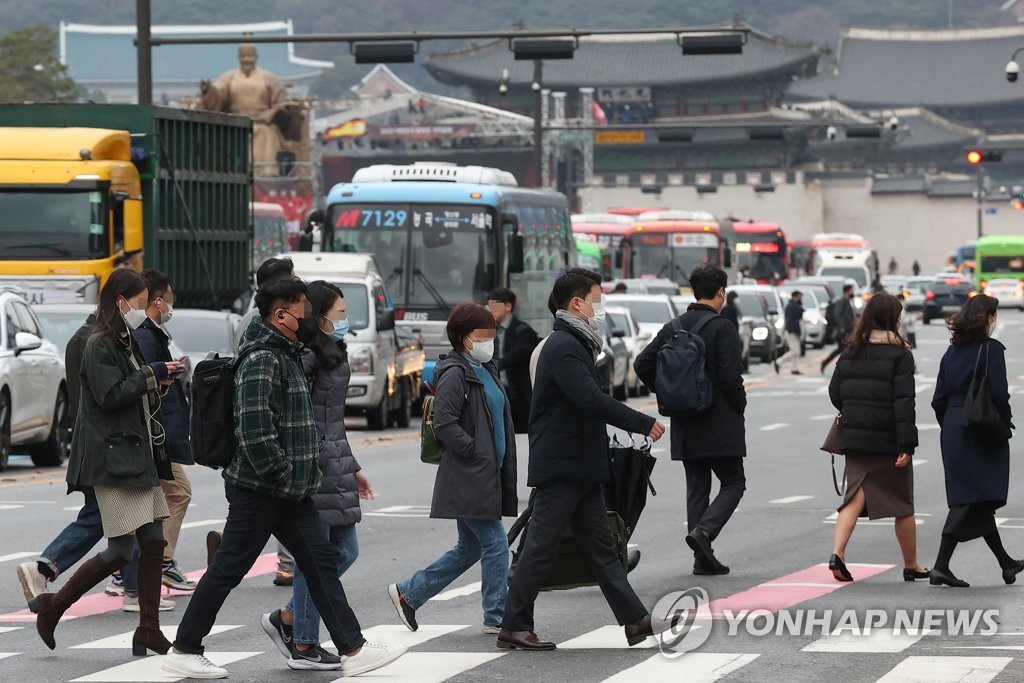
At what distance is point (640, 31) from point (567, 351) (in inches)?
826

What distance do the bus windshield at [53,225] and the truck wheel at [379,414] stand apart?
3444mm

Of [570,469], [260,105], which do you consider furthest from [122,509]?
[260,105]

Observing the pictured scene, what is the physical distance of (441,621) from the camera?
1033 centimetres

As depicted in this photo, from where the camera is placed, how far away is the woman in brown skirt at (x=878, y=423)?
1160cm

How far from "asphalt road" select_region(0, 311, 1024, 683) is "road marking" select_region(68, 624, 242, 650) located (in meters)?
0.02

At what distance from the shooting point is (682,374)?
11.8 meters

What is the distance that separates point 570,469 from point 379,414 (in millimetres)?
15116

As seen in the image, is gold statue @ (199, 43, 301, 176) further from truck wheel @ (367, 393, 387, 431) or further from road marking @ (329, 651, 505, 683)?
road marking @ (329, 651, 505, 683)

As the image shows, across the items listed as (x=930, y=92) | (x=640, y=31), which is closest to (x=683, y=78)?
(x=930, y=92)

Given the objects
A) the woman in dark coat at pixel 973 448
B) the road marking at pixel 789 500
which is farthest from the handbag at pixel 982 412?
the road marking at pixel 789 500

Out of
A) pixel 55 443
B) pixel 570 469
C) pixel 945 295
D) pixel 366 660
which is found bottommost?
pixel 945 295

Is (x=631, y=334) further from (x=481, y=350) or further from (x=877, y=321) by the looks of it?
(x=481, y=350)

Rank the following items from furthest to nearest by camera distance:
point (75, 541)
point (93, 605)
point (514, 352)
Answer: point (514, 352) → point (93, 605) → point (75, 541)

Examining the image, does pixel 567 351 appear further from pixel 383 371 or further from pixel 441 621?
pixel 383 371
